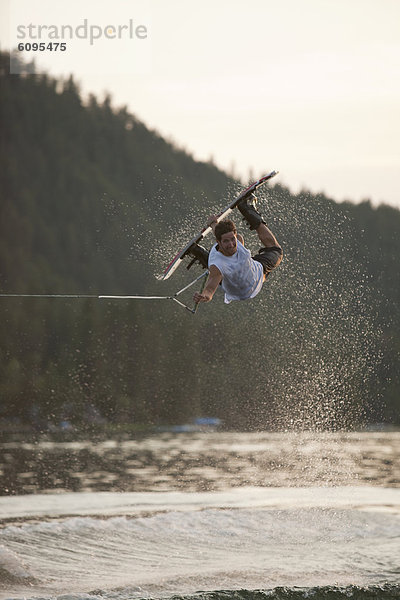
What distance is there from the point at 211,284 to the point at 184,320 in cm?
7729

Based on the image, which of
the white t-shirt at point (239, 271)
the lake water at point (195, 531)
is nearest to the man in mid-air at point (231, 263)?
the white t-shirt at point (239, 271)

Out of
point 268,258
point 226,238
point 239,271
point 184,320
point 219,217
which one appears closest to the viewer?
point 226,238

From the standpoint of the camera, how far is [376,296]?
9756 centimetres

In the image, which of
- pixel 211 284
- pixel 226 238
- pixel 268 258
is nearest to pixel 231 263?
pixel 226 238

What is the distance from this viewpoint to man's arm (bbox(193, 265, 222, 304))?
11430 millimetres

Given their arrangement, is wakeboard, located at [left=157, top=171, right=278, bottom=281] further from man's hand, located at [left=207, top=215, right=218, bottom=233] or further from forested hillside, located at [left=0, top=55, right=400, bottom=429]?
forested hillside, located at [left=0, top=55, right=400, bottom=429]

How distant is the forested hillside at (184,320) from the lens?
82562 millimetres

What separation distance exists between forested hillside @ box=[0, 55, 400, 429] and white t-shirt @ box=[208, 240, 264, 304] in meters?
54.6

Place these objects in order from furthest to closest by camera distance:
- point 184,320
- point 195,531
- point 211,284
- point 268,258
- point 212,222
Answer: point 184,320, point 195,531, point 268,258, point 212,222, point 211,284

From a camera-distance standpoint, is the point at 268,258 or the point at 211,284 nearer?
the point at 211,284

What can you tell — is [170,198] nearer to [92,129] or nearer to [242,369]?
[92,129]

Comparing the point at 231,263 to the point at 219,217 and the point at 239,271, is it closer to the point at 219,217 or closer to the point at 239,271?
the point at 239,271

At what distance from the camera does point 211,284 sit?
1188 cm

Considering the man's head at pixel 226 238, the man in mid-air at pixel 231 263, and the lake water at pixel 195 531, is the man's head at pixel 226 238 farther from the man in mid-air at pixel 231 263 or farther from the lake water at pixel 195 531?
the lake water at pixel 195 531
